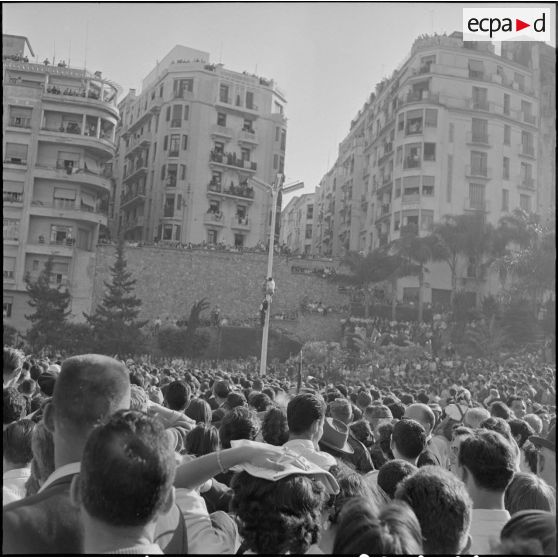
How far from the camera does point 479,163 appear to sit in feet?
120

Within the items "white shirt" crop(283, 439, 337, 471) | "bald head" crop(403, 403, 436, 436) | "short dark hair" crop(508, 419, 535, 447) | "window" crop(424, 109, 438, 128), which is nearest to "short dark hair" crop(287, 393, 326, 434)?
"white shirt" crop(283, 439, 337, 471)

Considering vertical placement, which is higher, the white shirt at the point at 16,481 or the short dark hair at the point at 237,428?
the short dark hair at the point at 237,428

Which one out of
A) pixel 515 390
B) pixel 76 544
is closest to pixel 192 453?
pixel 76 544

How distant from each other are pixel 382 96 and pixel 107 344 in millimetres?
28008

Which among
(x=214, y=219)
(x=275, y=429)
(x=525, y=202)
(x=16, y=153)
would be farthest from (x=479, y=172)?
(x=275, y=429)

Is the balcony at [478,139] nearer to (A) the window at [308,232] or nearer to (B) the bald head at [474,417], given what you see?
(A) the window at [308,232]

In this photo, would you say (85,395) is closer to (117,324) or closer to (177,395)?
(177,395)

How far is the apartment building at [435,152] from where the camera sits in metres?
31.4

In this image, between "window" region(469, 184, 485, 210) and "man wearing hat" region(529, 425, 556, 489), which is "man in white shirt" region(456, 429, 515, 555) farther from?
"window" region(469, 184, 485, 210)

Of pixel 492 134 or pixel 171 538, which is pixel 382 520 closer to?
pixel 171 538

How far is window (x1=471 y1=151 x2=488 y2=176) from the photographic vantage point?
35.3m

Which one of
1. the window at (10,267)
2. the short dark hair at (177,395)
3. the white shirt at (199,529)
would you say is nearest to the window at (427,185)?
the window at (10,267)

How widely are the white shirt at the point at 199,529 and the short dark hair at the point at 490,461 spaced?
1347 mm

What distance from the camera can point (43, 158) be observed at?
44.2 metres
